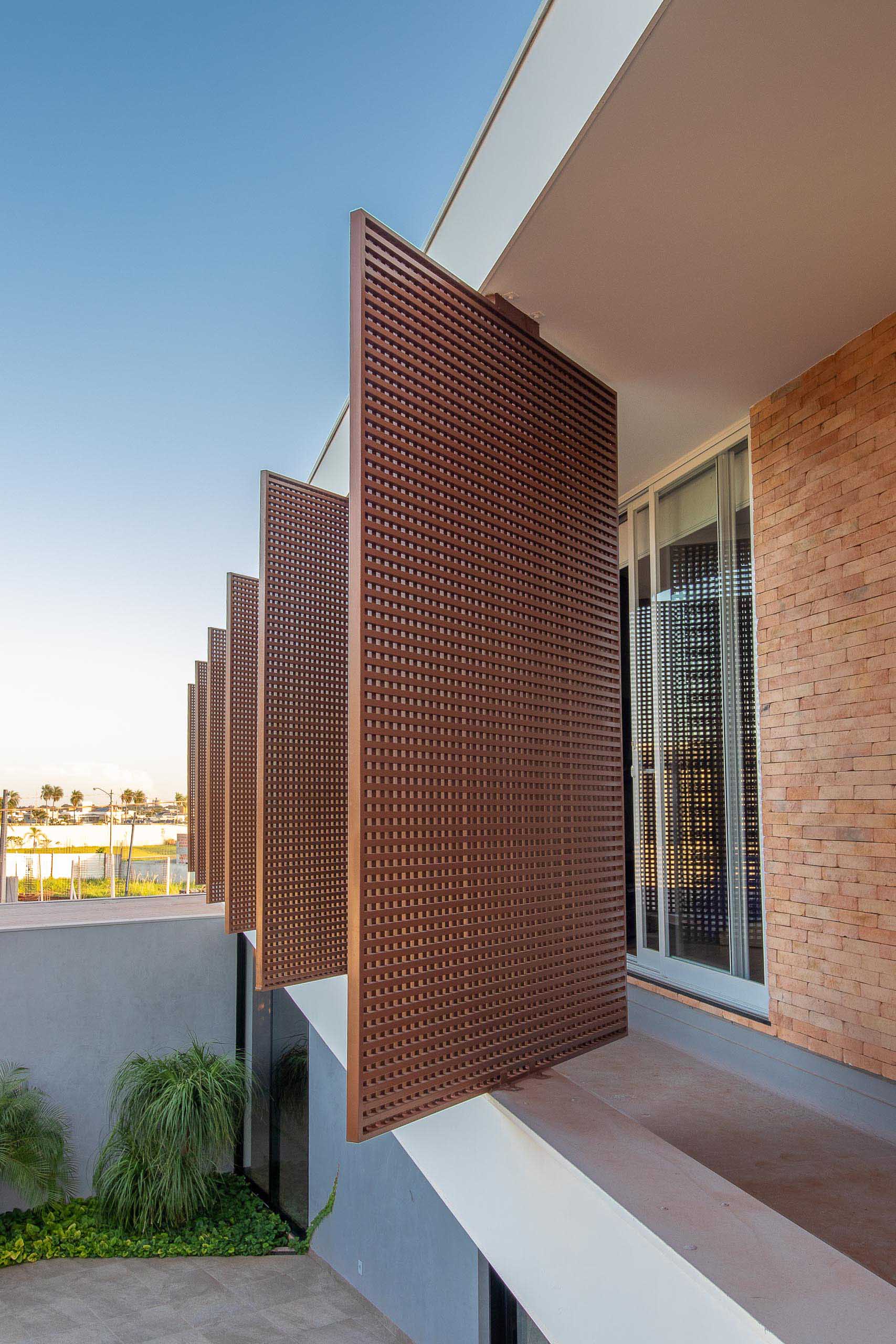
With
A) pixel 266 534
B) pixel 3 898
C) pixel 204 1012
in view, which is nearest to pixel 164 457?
pixel 3 898

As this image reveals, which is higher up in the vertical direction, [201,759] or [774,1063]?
[201,759]

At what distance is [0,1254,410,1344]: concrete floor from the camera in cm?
796

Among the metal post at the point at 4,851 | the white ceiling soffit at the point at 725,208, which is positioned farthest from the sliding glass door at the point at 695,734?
the metal post at the point at 4,851

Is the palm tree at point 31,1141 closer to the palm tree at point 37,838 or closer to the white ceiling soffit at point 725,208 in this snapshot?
the palm tree at point 37,838

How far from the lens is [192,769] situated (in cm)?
1255

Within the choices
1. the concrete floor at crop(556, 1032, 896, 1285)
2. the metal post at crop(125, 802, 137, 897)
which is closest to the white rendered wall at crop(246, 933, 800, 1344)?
the concrete floor at crop(556, 1032, 896, 1285)

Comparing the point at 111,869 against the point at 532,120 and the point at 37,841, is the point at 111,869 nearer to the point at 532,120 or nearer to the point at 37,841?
the point at 37,841

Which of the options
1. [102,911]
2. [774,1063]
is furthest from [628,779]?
[102,911]

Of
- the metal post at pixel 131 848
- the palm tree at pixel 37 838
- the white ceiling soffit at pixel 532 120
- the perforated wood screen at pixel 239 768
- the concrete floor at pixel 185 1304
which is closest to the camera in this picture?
the white ceiling soffit at pixel 532 120

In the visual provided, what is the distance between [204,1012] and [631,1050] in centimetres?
786

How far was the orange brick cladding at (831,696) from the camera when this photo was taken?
11.8ft

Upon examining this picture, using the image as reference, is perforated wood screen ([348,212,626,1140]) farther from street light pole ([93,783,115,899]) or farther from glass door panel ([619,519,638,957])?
Result: street light pole ([93,783,115,899])

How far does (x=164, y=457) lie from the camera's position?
1909cm

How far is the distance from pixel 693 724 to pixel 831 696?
130 centimetres
